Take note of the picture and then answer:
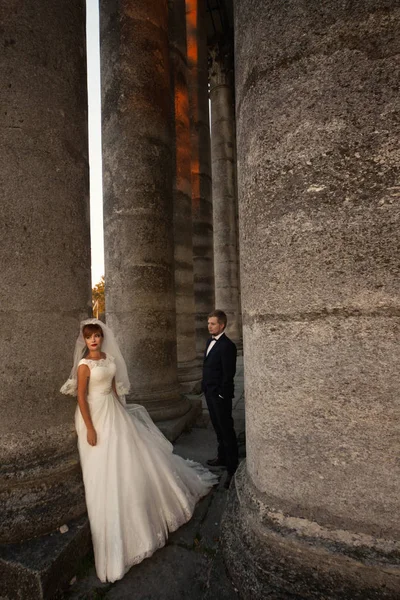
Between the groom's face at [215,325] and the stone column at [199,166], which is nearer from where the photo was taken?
the groom's face at [215,325]

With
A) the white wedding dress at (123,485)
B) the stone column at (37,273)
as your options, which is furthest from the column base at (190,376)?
the stone column at (37,273)

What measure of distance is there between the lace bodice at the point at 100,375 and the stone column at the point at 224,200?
48.5ft

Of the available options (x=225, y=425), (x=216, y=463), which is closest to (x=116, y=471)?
(x=225, y=425)

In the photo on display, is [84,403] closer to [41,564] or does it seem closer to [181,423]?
[41,564]

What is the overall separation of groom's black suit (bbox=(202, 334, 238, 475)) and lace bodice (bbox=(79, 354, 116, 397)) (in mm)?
1736

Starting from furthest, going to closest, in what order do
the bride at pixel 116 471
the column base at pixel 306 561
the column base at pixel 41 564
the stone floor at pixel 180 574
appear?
1. the bride at pixel 116 471
2. the stone floor at pixel 180 574
3. the column base at pixel 41 564
4. the column base at pixel 306 561

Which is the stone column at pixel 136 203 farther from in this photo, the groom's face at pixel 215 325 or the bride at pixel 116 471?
the bride at pixel 116 471

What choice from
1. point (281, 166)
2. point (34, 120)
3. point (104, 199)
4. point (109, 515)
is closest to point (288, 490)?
point (109, 515)

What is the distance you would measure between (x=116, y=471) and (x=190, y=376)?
230 inches

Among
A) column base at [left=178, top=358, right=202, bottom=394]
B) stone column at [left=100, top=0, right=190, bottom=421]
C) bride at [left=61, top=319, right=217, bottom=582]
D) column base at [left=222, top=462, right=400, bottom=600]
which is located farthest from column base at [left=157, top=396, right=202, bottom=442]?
column base at [left=222, top=462, right=400, bottom=600]

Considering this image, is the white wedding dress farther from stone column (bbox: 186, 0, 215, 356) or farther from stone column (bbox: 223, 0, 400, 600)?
stone column (bbox: 186, 0, 215, 356)

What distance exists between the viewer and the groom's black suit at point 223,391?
495cm

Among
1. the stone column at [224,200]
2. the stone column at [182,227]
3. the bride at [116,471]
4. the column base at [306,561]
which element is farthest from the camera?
the stone column at [224,200]

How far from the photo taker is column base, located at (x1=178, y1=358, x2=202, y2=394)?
877 cm
